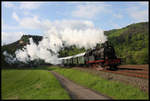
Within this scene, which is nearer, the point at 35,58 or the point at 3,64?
the point at 3,64

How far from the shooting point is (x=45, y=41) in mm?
79250

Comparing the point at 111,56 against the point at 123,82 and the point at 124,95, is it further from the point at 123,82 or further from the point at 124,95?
the point at 124,95

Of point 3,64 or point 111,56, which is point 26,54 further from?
point 111,56

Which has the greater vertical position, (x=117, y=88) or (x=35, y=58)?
(x=117, y=88)

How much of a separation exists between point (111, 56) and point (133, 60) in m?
26.8

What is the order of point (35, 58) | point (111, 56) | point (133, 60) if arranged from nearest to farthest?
point (111, 56), point (133, 60), point (35, 58)

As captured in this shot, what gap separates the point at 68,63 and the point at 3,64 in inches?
1162

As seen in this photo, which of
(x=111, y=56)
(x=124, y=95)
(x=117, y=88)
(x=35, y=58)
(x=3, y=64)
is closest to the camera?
(x=124, y=95)

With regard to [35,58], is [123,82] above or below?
above

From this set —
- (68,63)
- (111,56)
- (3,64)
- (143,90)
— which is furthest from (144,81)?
(3,64)

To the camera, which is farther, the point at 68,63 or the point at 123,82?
the point at 68,63

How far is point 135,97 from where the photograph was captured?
1381cm

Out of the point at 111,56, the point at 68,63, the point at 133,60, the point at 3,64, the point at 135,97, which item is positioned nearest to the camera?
the point at 135,97

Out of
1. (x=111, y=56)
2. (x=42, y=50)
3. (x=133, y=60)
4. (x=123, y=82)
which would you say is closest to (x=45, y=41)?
(x=42, y=50)
